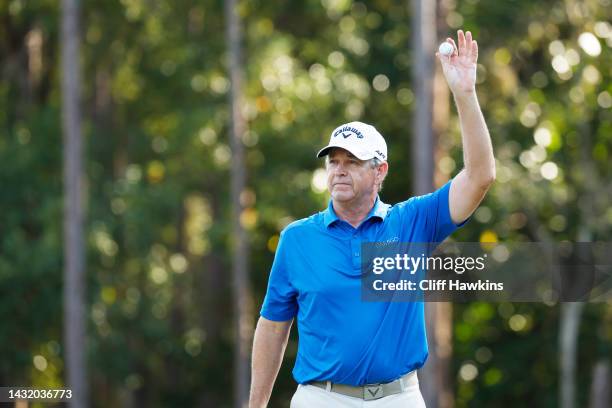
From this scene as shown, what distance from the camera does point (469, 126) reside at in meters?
5.07

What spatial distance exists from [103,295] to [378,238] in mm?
24648

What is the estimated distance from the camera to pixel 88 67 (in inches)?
1248

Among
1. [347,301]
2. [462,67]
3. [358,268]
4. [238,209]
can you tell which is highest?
[238,209]

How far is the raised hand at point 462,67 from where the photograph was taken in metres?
5.06

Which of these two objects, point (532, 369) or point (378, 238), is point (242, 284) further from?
point (378, 238)

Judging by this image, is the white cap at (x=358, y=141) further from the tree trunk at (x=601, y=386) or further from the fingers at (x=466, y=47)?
the tree trunk at (x=601, y=386)

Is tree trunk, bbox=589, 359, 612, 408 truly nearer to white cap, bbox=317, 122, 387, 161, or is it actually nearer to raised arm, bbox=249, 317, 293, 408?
raised arm, bbox=249, 317, 293, 408

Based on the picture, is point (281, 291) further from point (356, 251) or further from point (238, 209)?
point (238, 209)

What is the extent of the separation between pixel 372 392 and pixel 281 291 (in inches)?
22.5

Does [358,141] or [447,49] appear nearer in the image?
[447,49]

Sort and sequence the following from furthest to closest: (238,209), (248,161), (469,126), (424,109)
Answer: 1. (248,161)
2. (238,209)
3. (424,109)
4. (469,126)

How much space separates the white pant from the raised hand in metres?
1.18

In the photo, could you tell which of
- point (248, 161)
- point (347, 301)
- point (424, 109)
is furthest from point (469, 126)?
point (248, 161)

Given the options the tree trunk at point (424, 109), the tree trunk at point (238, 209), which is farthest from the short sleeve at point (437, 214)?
the tree trunk at point (238, 209)
